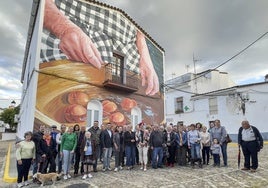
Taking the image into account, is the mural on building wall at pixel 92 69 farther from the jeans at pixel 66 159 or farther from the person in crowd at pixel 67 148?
the jeans at pixel 66 159

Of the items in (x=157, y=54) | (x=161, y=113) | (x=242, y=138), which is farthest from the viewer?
(x=157, y=54)

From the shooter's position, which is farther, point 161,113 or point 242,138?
point 161,113

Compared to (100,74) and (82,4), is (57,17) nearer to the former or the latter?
(82,4)

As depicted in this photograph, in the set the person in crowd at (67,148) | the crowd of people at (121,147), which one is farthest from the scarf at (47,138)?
the person in crowd at (67,148)

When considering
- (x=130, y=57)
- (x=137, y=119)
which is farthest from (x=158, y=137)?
(x=130, y=57)

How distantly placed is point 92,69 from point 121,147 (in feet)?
15.0

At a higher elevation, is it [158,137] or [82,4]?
[82,4]

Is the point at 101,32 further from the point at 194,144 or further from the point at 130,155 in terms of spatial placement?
the point at 194,144

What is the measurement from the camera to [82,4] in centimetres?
1055

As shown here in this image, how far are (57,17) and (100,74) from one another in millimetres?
3374

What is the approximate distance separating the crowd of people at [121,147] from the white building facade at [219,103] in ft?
27.6

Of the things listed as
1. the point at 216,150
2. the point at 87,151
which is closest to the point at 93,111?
the point at 87,151

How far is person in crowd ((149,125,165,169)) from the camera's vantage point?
25.0 ft

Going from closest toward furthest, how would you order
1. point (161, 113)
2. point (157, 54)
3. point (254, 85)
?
1. point (161, 113)
2. point (157, 54)
3. point (254, 85)
